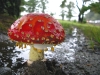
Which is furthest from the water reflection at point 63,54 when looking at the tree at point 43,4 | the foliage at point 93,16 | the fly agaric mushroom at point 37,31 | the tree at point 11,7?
the foliage at point 93,16

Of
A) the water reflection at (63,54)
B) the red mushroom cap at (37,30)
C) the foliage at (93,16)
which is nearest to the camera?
the red mushroom cap at (37,30)

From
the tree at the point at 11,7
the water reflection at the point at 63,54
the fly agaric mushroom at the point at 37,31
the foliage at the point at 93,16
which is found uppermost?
the tree at the point at 11,7

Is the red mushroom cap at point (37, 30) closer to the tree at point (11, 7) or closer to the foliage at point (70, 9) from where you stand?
the tree at point (11, 7)

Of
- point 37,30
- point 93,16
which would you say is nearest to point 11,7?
point 37,30

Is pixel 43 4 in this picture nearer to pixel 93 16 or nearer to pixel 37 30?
pixel 93 16

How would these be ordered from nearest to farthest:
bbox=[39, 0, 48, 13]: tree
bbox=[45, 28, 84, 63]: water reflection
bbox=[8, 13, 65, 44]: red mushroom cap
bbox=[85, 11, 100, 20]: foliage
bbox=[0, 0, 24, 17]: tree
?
1. bbox=[8, 13, 65, 44]: red mushroom cap
2. bbox=[45, 28, 84, 63]: water reflection
3. bbox=[0, 0, 24, 17]: tree
4. bbox=[39, 0, 48, 13]: tree
5. bbox=[85, 11, 100, 20]: foliage

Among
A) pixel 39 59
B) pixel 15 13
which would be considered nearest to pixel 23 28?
pixel 39 59

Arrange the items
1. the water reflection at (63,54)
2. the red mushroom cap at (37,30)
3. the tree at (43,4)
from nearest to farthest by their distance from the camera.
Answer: the red mushroom cap at (37,30) → the water reflection at (63,54) → the tree at (43,4)

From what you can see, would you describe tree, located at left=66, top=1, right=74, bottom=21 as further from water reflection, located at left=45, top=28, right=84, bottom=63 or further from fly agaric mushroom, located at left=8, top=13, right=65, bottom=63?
fly agaric mushroom, located at left=8, top=13, right=65, bottom=63

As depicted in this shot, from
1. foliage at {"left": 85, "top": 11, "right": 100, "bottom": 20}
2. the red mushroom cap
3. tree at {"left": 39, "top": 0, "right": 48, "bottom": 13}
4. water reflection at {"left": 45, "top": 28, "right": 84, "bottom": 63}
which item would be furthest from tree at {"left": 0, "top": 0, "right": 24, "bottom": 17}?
foliage at {"left": 85, "top": 11, "right": 100, "bottom": 20}
